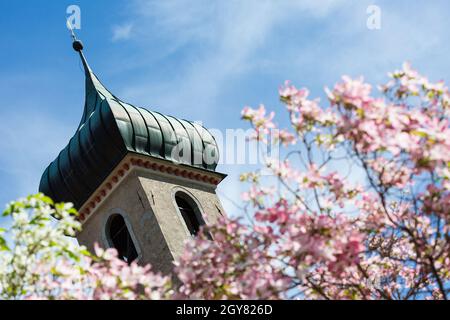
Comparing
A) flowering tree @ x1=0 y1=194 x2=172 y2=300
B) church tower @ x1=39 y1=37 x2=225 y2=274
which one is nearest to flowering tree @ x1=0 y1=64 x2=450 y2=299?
flowering tree @ x1=0 y1=194 x2=172 y2=300

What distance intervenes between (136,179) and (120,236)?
6.07 ft

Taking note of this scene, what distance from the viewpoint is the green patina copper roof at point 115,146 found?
16938 mm

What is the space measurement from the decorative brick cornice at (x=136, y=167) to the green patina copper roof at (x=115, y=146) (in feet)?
0.51

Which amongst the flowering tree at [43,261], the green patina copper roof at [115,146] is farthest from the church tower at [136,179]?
the flowering tree at [43,261]

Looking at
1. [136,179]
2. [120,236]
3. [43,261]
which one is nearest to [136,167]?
[136,179]

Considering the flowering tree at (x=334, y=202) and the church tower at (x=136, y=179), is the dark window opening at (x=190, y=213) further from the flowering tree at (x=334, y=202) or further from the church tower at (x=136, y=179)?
the flowering tree at (x=334, y=202)

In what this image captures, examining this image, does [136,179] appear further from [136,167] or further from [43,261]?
[43,261]

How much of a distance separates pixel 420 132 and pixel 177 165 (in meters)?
12.6

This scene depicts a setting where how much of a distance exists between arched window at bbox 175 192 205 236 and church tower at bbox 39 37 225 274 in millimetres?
28

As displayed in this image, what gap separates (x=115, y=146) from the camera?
16812mm

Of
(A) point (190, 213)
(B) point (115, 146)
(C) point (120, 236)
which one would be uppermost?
(B) point (115, 146)
